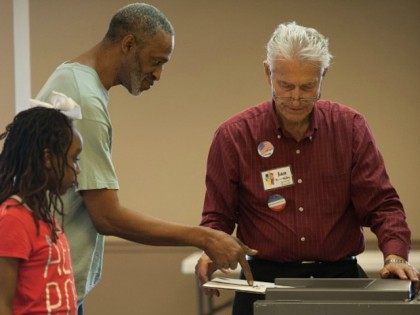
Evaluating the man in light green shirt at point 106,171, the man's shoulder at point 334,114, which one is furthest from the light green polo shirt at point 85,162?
the man's shoulder at point 334,114

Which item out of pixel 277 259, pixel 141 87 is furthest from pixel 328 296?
pixel 141 87

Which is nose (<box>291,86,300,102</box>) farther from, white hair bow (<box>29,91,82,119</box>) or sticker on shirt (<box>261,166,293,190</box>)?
white hair bow (<box>29,91,82,119</box>)

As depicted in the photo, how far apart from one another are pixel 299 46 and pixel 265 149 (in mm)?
332

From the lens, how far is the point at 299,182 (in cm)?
258

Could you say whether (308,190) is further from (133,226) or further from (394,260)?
(133,226)

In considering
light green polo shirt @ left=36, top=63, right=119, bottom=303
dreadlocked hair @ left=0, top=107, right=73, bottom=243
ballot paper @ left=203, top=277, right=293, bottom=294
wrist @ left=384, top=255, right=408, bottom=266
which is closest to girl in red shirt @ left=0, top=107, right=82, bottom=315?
dreadlocked hair @ left=0, top=107, right=73, bottom=243

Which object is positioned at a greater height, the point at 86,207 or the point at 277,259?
the point at 86,207

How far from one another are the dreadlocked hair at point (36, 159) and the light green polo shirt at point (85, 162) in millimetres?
198

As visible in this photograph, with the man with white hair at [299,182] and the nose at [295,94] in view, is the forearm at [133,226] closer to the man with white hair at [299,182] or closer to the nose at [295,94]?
the man with white hair at [299,182]

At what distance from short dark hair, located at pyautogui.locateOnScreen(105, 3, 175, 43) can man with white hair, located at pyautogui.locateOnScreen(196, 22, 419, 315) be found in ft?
1.14

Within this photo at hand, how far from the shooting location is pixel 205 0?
498 cm

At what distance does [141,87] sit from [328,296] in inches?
33.8

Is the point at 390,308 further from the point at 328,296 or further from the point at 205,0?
the point at 205,0

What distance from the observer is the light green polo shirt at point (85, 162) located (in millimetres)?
2211
